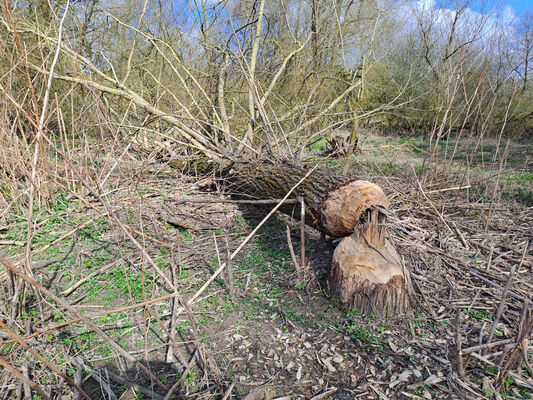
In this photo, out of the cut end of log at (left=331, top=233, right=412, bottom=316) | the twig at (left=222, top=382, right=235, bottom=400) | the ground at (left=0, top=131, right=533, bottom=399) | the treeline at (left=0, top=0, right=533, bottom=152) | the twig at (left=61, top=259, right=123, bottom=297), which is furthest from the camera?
the treeline at (left=0, top=0, right=533, bottom=152)

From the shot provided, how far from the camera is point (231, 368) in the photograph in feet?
6.19

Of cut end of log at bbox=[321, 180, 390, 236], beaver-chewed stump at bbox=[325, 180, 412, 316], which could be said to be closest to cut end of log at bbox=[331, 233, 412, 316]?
beaver-chewed stump at bbox=[325, 180, 412, 316]

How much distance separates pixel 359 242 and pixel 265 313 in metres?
0.87

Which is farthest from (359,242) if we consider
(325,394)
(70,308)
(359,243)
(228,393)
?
(70,308)

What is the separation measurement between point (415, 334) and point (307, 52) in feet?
21.7

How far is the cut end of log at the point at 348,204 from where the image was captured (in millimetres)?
2525

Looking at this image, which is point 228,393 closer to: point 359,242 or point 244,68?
point 359,242

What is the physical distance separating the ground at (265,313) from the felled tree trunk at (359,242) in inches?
4.8

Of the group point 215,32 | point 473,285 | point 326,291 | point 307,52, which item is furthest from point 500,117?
point 326,291

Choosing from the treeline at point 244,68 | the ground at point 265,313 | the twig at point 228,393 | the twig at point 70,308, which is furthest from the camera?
the treeline at point 244,68

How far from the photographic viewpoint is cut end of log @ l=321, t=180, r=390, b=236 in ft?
8.29

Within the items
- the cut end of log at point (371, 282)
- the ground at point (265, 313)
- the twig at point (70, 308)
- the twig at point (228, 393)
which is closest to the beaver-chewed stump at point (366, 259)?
the cut end of log at point (371, 282)

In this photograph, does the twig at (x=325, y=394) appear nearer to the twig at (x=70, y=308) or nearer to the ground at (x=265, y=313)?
the ground at (x=265, y=313)

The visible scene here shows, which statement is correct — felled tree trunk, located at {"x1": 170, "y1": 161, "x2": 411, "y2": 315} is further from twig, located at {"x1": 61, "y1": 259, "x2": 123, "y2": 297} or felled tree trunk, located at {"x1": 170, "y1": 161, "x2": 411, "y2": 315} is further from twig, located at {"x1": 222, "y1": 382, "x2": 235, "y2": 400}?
twig, located at {"x1": 61, "y1": 259, "x2": 123, "y2": 297}
